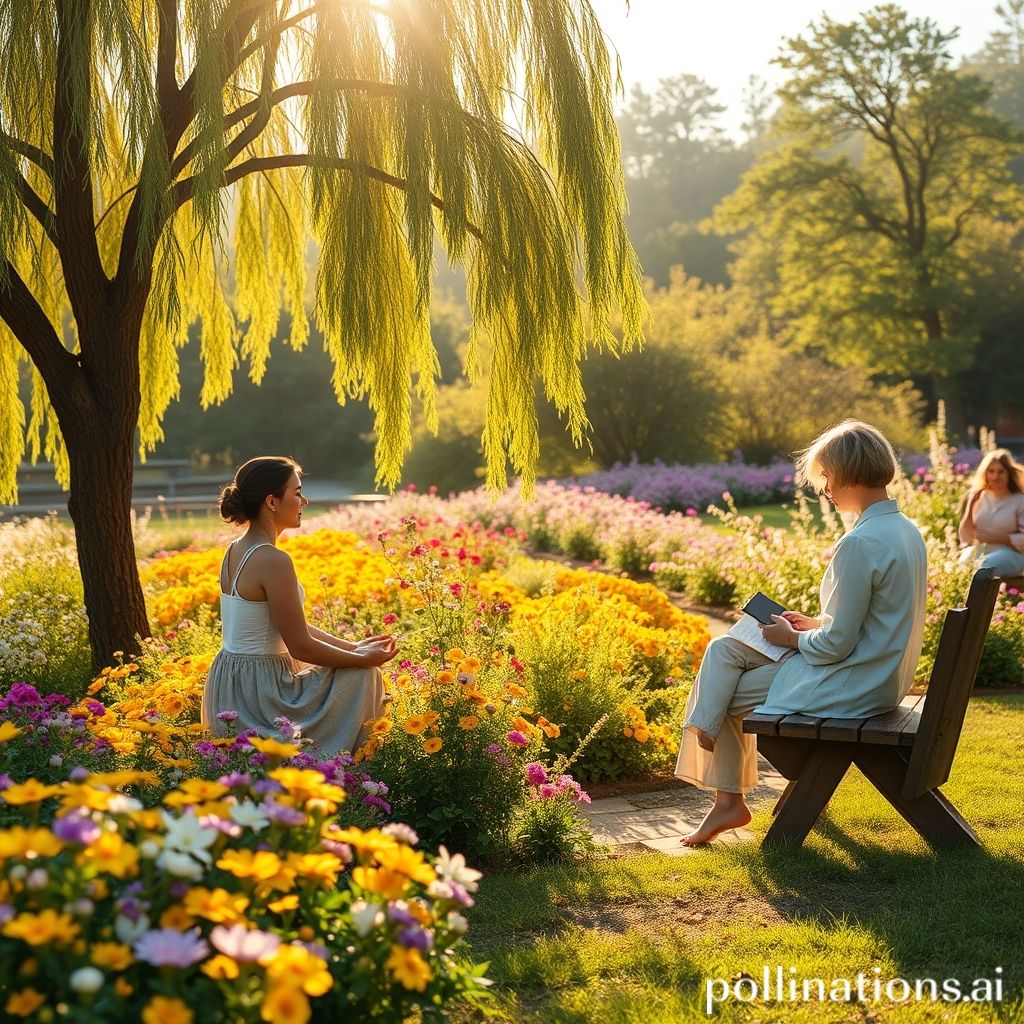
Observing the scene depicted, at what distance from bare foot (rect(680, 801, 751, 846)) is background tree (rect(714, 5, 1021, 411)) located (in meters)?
29.4

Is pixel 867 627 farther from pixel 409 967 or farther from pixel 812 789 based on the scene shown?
pixel 409 967

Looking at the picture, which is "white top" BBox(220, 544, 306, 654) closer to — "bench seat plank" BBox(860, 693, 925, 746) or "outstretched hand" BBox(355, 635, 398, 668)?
"outstretched hand" BBox(355, 635, 398, 668)

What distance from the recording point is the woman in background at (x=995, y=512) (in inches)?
341

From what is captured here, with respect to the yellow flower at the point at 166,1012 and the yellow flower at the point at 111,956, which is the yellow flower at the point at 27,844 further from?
the yellow flower at the point at 166,1012

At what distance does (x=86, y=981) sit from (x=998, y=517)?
8.29 meters

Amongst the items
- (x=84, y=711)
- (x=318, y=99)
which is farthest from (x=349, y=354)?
(x=84, y=711)

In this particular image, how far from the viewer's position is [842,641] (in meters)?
4.10

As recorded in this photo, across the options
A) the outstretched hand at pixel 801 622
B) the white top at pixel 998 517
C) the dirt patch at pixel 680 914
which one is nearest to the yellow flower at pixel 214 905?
the dirt patch at pixel 680 914

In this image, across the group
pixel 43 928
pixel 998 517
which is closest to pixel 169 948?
pixel 43 928

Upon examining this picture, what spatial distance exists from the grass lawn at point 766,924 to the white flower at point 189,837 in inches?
50.5

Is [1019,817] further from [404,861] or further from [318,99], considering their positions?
[318,99]

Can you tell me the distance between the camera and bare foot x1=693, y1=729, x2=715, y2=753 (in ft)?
14.4

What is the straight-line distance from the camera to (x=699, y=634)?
7391 millimetres

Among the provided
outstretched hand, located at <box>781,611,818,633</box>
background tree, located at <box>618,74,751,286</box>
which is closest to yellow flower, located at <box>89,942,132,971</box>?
outstretched hand, located at <box>781,611,818,633</box>
